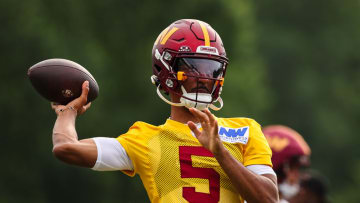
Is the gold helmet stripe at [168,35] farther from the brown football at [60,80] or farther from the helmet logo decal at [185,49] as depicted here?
the brown football at [60,80]

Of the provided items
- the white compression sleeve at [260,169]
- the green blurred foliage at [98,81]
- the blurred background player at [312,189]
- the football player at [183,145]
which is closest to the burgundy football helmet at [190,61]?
the football player at [183,145]

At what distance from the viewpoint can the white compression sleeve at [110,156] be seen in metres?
5.39

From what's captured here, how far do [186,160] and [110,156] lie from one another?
492 millimetres

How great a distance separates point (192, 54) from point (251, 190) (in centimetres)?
101

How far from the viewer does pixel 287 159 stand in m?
8.64

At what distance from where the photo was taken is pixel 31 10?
21.5m

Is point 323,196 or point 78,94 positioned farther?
point 323,196

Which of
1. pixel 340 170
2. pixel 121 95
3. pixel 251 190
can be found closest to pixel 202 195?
pixel 251 190

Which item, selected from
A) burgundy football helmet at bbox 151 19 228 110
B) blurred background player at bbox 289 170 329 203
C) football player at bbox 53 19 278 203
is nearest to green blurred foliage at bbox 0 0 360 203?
blurred background player at bbox 289 170 329 203

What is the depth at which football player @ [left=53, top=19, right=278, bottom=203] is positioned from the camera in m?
5.38

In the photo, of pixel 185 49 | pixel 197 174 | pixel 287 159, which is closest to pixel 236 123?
pixel 197 174

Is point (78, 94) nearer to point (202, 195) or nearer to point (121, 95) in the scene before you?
point (202, 195)

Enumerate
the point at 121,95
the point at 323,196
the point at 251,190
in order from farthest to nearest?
the point at 121,95, the point at 323,196, the point at 251,190

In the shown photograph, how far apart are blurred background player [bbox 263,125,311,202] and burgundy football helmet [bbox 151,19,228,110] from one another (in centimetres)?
311
